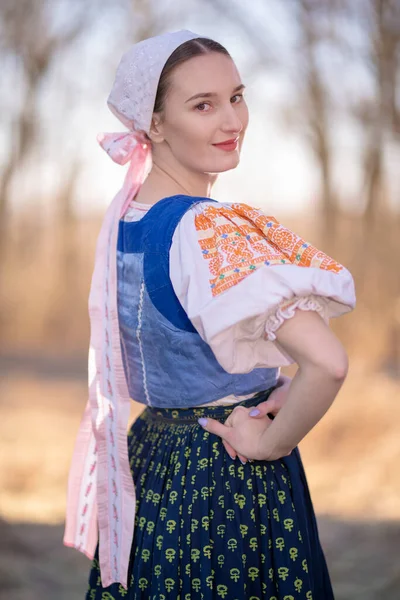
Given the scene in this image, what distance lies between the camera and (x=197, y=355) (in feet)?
4.02

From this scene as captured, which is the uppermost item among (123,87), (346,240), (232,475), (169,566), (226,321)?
(346,240)

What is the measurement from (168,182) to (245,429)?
0.44 metres

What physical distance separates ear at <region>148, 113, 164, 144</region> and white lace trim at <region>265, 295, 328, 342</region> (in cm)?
43

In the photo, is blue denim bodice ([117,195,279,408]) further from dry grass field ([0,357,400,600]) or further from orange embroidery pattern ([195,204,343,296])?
dry grass field ([0,357,400,600])

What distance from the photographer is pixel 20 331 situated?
18.9 feet

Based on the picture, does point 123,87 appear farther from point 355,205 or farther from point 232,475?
point 355,205

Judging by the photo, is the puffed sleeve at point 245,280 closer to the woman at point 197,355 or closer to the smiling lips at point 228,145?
the woman at point 197,355

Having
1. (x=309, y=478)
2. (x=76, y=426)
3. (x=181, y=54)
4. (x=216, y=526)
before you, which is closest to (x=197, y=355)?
(x=216, y=526)

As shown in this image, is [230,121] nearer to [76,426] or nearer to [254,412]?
[254,412]

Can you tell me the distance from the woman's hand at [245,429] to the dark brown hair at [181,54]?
1.73 feet

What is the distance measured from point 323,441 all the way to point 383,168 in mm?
1820

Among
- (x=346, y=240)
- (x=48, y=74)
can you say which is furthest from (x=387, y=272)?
(x=48, y=74)

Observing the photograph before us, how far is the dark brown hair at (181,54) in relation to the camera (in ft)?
4.12

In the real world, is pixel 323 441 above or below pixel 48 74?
below
